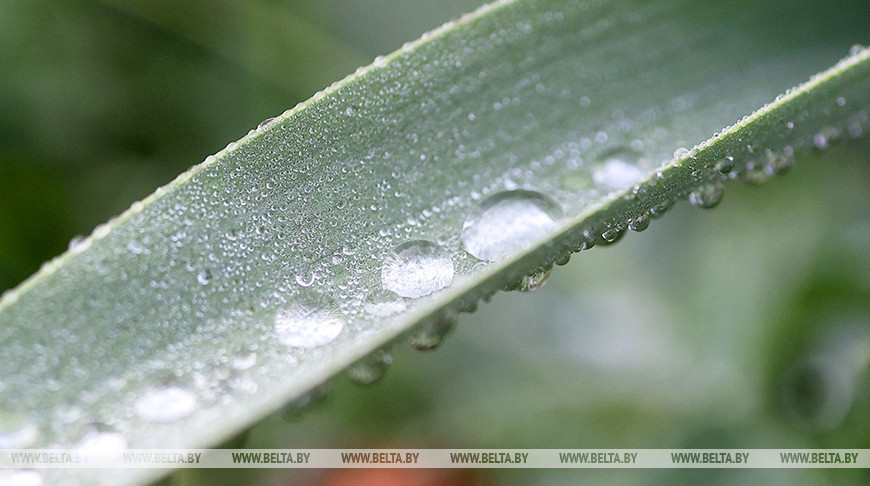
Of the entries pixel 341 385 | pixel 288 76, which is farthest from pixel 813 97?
pixel 288 76

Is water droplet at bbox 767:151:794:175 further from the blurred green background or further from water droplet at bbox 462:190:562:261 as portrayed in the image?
the blurred green background

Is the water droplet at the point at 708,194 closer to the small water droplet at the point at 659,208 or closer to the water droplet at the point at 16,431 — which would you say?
the small water droplet at the point at 659,208

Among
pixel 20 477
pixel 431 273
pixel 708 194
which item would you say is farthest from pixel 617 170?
pixel 20 477

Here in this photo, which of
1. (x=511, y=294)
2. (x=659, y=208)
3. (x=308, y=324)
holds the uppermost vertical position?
(x=511, y=294)

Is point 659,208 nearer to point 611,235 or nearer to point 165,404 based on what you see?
point 611,235

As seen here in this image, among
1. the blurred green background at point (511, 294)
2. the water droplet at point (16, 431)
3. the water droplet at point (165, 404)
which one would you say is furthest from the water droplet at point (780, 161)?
the water droplet at point (16, 431)

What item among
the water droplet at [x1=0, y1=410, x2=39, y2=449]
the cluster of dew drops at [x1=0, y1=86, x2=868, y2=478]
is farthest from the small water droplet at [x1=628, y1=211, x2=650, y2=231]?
the water droplet at [x1=0, y1=410, x2=39, y2=449]

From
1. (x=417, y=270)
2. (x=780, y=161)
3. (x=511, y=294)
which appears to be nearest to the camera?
(x=417, y=270)

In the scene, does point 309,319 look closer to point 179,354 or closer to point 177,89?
point 179,354
